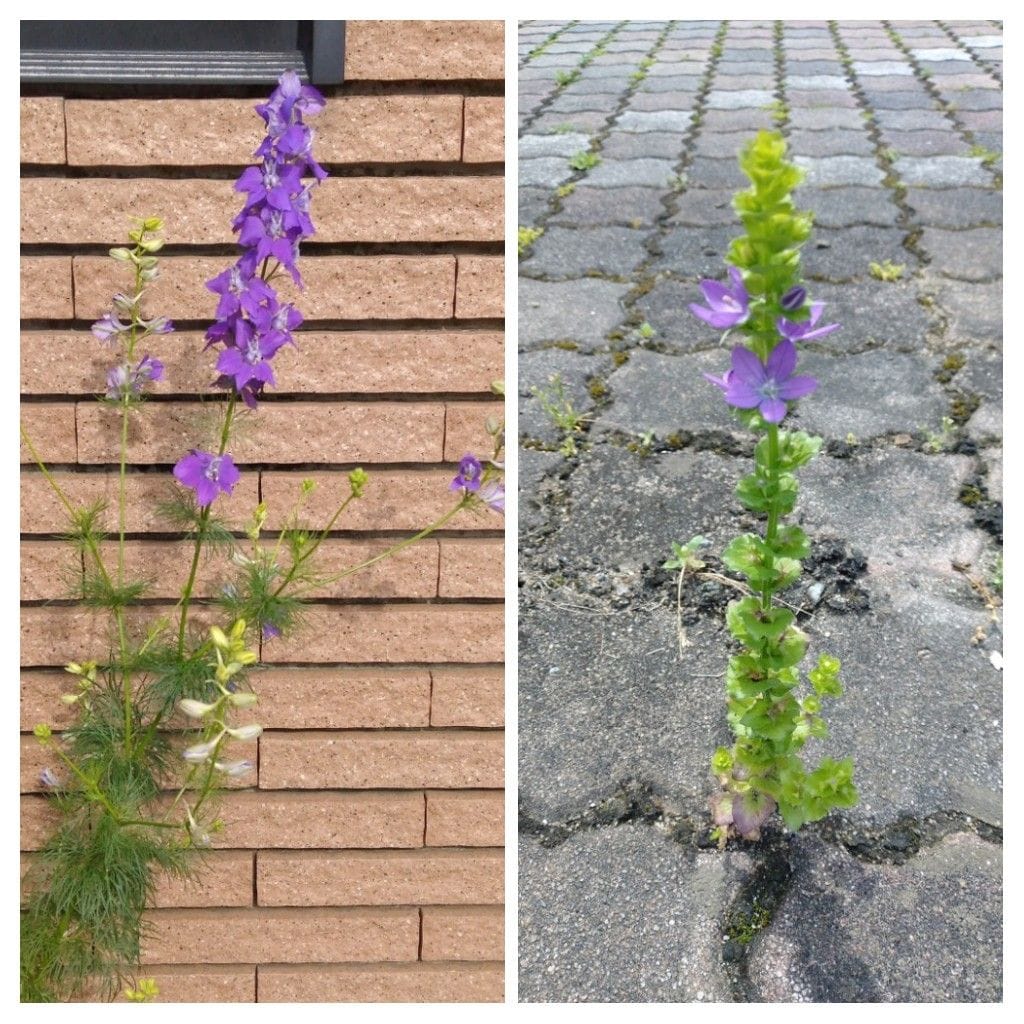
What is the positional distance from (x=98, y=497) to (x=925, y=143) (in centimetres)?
361

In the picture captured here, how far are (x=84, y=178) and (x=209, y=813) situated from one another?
116cm

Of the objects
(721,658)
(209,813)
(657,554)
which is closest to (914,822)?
(721,658)

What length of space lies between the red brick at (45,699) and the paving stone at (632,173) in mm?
2668

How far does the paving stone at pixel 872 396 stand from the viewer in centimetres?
273

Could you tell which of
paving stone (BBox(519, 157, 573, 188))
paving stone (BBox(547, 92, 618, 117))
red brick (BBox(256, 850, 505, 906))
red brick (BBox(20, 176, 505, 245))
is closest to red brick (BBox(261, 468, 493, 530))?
red brick (BBox(20, 176, 505, 245))

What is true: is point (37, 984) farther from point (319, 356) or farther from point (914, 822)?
point (914, 822)

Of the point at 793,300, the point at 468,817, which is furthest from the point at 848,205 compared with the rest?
the point at 793,300

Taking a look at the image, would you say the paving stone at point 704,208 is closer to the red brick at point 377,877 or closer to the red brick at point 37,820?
the red brick at point 377,877

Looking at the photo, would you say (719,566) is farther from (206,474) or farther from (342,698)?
(206,474)

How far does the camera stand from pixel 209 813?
6.76ft

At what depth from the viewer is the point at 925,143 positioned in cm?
427

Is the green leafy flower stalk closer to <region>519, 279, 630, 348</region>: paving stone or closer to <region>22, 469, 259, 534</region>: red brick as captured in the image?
<region>22, 469, 259, 534</region>: red brick

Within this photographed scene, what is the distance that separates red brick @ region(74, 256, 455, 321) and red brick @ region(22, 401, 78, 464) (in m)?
0.16

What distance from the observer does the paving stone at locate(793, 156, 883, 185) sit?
13.0 ft
